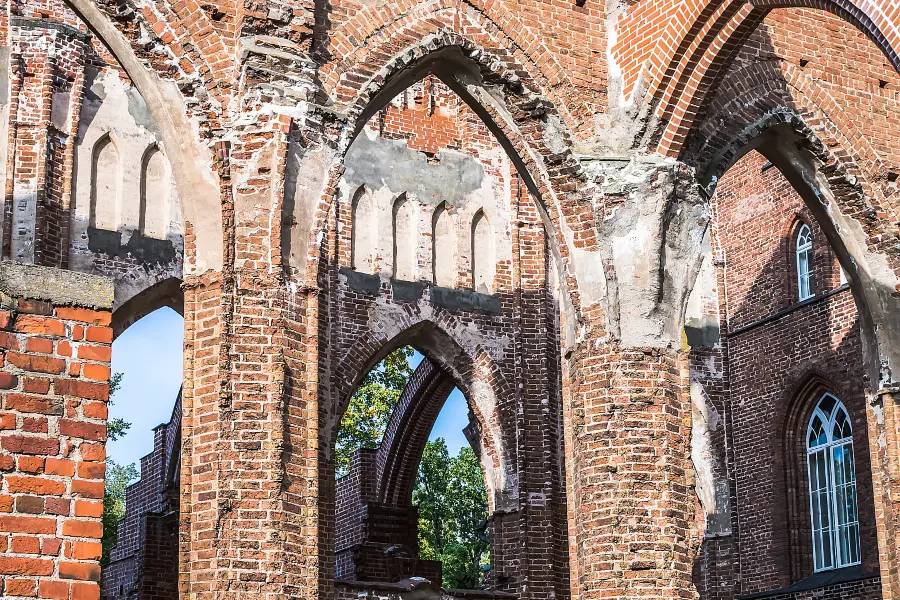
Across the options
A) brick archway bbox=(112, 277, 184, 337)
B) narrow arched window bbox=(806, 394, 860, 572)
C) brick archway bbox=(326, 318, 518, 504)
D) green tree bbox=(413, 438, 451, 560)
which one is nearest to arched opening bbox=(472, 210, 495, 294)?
brick archway bbox=(326, 318, 518, 504)

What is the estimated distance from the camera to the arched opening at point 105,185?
14.9 metres

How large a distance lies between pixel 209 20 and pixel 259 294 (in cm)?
221

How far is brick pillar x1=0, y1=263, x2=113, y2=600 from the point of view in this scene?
4.08 meters

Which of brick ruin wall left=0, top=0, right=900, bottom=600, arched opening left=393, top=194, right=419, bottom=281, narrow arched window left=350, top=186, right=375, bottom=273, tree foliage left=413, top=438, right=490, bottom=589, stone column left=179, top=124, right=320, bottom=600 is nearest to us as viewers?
stone column left=179, top=124, right=320, bottom=600

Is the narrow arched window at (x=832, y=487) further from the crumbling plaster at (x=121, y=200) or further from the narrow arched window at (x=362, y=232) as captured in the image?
the crumbling plaster at (x=121, y=200)

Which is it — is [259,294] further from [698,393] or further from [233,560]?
[698,393]

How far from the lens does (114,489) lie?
155ft

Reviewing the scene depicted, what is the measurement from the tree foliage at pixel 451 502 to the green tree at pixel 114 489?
740 centimetres

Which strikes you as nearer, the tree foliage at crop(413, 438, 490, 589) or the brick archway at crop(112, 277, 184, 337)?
the brick archway at crop(112, 277, 184, 337)

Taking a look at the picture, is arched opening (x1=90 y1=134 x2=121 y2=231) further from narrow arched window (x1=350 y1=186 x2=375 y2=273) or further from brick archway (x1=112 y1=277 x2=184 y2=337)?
narrow arched window (x1=350 y1=186 x2=375 y2=273)

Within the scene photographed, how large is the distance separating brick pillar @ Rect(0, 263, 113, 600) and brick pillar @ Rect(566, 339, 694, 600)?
6.97m

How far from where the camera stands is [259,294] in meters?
9.61

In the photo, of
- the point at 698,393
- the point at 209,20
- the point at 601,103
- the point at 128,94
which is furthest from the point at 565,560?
the point at 209,20

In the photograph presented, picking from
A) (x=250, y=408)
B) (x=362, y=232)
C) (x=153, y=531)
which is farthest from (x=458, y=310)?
(x=250, y=408)
